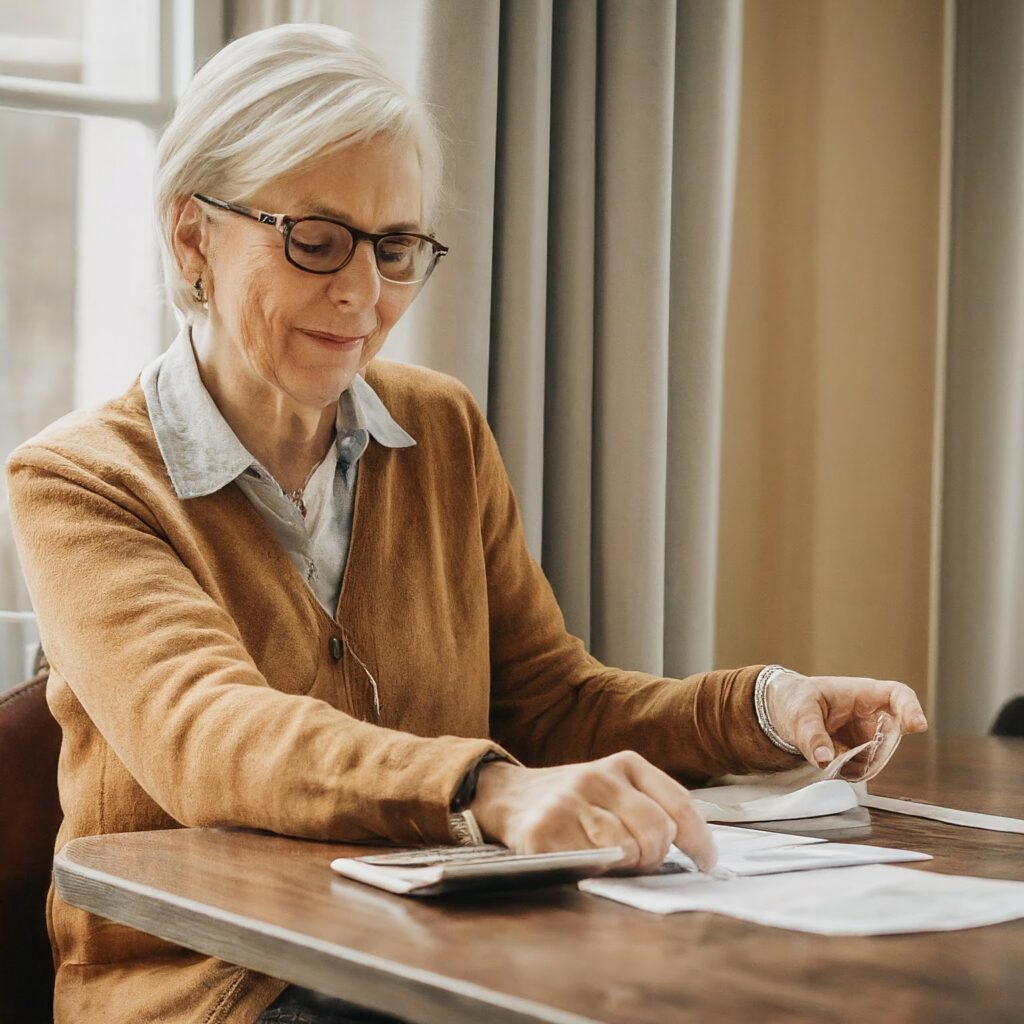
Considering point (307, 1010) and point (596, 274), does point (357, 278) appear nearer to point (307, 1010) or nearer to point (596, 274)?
point (307, 1010)

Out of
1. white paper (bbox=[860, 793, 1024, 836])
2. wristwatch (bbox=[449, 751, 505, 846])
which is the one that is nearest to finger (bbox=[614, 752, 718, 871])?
wristwatch (bbox=[449, 751, 505, 846])

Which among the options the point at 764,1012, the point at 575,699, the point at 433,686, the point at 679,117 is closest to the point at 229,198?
the point at 433,686

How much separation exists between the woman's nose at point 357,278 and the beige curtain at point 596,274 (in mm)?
688

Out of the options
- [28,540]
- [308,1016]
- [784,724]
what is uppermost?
[28,540]

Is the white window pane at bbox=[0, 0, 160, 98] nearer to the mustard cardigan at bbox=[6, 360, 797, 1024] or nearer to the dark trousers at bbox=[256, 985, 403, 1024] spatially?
the mustard cardigan at bbox=[6, 360, 797, 1024]

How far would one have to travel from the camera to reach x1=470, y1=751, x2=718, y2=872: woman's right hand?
3.02 ft

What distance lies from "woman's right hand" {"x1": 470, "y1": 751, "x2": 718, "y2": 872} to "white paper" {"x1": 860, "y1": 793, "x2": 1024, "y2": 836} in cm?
37

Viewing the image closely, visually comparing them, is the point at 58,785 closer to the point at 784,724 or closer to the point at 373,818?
the point at 373,818

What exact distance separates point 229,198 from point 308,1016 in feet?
2.64

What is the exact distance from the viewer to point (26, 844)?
145 cm

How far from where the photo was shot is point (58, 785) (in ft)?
4.77

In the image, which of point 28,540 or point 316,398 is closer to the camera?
point 28,540

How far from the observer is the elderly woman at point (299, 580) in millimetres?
1041

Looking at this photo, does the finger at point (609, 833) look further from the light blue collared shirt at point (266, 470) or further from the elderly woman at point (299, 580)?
the light blue collared shirt at point (266, 470)
